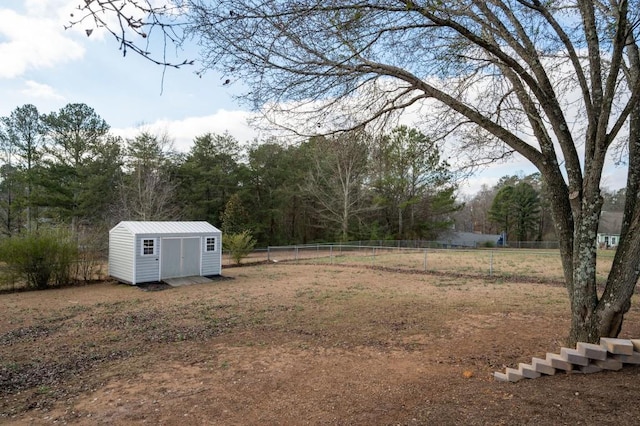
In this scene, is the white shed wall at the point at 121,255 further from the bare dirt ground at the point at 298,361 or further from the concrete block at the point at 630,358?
→ the concrete block at the point at 630,358

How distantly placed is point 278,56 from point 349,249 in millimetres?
23961

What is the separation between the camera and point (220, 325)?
7547 millimetres

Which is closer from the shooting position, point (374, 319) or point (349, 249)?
point (374, 319)

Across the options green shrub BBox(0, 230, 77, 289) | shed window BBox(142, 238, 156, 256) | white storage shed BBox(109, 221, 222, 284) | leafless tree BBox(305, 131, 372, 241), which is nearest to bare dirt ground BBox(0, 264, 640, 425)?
green shrub BBox(0, 230, 77, 289)

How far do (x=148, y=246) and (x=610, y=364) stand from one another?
13.0 metres

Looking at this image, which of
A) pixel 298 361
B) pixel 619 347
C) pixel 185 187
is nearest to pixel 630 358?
pixel 619 347

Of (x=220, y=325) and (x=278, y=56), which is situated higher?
(x=278, y=56)

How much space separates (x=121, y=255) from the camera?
1345 centimetres

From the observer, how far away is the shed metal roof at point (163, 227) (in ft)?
43.3

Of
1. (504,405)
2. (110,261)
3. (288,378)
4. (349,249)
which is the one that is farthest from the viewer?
(349,249)

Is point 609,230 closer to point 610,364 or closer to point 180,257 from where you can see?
point 180,257

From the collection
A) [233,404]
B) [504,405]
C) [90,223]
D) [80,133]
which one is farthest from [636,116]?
[80,133]

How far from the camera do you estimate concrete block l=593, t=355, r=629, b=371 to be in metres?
3.73

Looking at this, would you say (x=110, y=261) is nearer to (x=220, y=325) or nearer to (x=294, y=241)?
(x=220, y=325)
